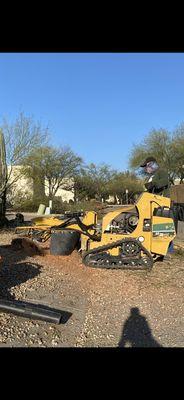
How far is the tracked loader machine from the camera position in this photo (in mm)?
10492

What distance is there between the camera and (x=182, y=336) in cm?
575

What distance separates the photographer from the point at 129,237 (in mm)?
10539

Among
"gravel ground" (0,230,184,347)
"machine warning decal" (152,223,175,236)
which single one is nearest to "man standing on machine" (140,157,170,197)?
"machine warning decal" (152,223,175,236)

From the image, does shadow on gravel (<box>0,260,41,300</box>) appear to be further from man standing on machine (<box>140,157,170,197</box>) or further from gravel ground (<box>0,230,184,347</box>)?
man standing on machine (<box>140,157,170,197</box>)

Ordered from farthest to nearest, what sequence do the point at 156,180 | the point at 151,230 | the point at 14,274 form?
the point at 156,180
the point at 151,230
the point at 14,274

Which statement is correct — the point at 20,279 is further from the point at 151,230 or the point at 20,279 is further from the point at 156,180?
the point at 156,180

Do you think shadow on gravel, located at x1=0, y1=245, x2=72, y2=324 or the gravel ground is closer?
the gravel ground

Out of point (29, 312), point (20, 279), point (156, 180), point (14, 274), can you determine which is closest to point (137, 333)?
point (29, 312)

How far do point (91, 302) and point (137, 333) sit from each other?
1525 mm
